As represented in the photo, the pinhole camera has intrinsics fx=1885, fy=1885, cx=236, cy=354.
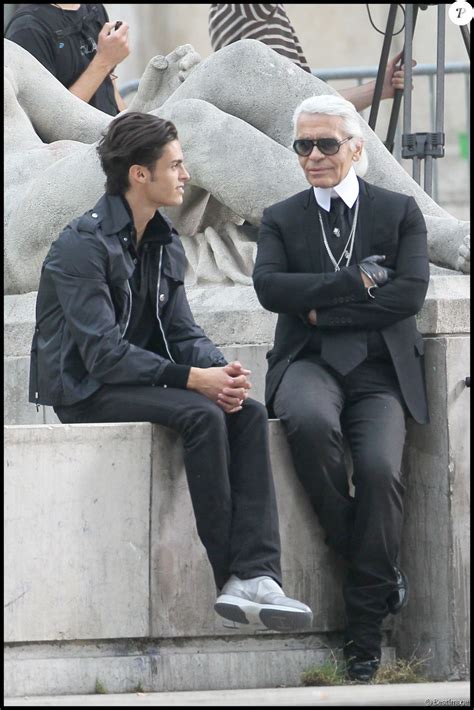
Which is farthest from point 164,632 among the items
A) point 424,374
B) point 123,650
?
point 424,374

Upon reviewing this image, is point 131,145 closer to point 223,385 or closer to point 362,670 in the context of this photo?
point 223,385

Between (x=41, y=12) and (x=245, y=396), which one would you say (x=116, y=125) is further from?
(x=41, y=12)

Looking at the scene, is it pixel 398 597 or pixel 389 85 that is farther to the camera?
pixel 389 85

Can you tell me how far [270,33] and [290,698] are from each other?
13.0 feet

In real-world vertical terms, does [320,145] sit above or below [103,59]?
below

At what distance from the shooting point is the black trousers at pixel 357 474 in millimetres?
5863

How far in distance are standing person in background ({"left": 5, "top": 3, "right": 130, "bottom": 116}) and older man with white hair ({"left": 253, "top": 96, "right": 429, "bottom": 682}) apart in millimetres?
2089

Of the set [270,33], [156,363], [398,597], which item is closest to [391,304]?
[156,363]

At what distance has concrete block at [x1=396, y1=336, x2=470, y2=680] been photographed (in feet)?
19.9

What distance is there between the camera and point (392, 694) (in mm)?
5527

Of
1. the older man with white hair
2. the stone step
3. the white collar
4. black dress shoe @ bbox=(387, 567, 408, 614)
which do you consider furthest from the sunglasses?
black dress shoe @ bbox=(387, 567, 408, 614)

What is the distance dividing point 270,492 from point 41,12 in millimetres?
3164

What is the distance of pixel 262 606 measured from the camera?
18.0 ft

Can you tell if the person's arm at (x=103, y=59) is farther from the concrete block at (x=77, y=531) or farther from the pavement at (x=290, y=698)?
the pavement at (x=290, y=698)
